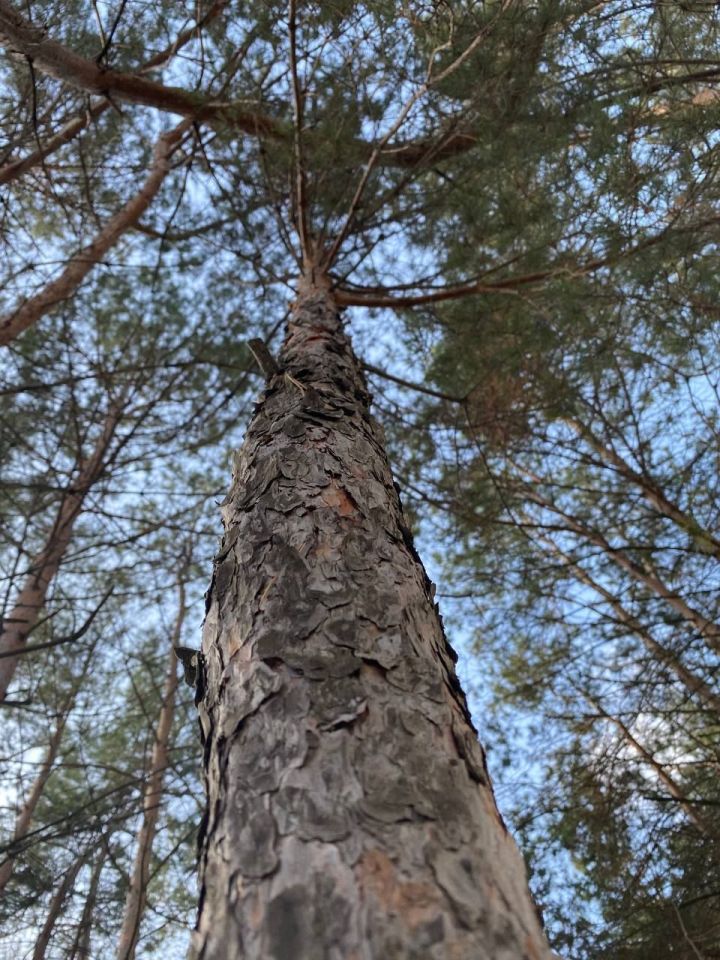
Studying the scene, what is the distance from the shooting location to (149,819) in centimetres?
420

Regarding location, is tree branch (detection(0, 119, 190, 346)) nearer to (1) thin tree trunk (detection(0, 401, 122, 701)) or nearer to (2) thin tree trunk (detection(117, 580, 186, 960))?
(1) thin tree trunk (detection(0, 401, 122, 701))

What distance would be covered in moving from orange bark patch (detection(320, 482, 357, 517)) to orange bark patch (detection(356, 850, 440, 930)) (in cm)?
76

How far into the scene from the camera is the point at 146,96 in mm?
3904

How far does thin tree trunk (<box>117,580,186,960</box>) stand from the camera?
3349 millimetres

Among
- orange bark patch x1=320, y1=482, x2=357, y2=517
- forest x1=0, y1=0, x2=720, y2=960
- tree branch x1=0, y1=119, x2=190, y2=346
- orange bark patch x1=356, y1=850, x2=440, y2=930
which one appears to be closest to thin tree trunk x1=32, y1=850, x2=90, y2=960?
forest x1=0, y1=0, x2=720, y2=960

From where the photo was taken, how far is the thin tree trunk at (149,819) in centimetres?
335

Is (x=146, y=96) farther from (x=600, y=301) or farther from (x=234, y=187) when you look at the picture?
(x=600, y=301)

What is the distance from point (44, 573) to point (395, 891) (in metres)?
4.42

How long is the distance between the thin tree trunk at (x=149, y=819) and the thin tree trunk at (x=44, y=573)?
0.88m

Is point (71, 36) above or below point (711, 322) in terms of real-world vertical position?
above

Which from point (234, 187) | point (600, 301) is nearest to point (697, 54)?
point (600, 301)

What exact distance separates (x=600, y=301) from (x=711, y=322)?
0.63 meters

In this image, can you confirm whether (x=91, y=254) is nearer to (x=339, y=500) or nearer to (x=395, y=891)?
(x=339, y=500)

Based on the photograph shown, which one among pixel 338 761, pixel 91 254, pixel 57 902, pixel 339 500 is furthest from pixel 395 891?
pixel 91 254
